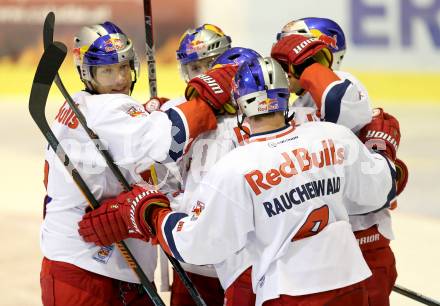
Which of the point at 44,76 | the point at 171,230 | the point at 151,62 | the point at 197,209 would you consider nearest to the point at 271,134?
the point at 197,209

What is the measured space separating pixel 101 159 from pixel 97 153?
0.02m

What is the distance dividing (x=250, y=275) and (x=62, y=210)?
71 cm

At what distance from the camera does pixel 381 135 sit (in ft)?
9.18

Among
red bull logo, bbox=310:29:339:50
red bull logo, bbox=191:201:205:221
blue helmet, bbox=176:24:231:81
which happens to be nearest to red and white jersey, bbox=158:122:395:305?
red bull logo, bbox=191:201:205:221

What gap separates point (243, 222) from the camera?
2.25 metres

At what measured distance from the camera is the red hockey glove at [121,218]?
2.54 m

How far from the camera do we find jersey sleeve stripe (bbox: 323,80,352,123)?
2.62 meters

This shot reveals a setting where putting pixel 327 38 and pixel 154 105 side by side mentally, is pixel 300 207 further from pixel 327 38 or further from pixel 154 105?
pixel 154 105

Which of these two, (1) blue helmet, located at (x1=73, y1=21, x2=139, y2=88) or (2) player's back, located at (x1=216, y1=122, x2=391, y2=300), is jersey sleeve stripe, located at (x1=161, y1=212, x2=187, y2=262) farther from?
(1) blue helmet, located at (x1=73, y1=21, x2=139, y2=88)

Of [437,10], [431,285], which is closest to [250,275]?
[431,285]

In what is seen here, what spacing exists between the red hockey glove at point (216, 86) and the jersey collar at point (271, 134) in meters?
0.31

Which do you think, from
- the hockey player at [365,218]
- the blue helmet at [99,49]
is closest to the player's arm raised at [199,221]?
the blue helmet at [99,49]

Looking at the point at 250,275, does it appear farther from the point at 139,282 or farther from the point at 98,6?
the point at 98,6

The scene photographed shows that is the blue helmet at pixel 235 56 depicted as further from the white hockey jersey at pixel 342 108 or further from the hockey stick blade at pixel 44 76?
the hockey stick blade at pixel 44 76
